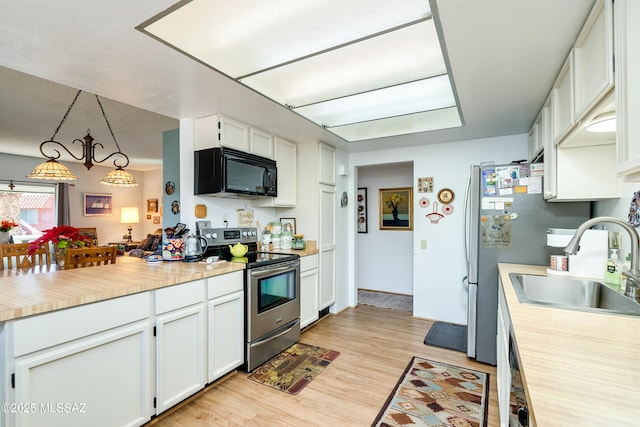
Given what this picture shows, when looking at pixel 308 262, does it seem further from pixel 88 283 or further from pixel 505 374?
pixel 505 374

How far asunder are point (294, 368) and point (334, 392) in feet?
1.52

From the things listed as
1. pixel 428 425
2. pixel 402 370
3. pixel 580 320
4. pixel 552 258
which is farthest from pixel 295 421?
pixel 552 258

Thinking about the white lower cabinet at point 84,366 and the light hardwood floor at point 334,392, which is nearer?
the white lower cabinet at point 84,366

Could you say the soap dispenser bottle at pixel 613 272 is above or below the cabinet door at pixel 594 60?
below

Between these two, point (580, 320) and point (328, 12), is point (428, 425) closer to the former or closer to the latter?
point (580, 320)

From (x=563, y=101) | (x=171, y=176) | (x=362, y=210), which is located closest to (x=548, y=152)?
(x=563, y=101)

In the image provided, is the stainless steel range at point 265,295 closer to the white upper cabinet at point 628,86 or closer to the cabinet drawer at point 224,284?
the cabinet drawer at point 224,284

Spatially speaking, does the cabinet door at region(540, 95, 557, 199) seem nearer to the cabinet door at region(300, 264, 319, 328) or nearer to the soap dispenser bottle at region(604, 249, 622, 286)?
the soap dispenser bottle at region(604, 249, 622, 286)

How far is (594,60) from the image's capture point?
1276mm

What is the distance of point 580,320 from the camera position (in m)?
1.19

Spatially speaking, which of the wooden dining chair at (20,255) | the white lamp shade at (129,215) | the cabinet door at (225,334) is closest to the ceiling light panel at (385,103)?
the cabinet door at (225,334)

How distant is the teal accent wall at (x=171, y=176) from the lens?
3.35 m

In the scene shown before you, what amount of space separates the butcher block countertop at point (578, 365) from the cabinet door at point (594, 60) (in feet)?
2.93

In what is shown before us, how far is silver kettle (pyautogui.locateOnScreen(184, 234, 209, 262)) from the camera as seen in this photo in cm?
250
